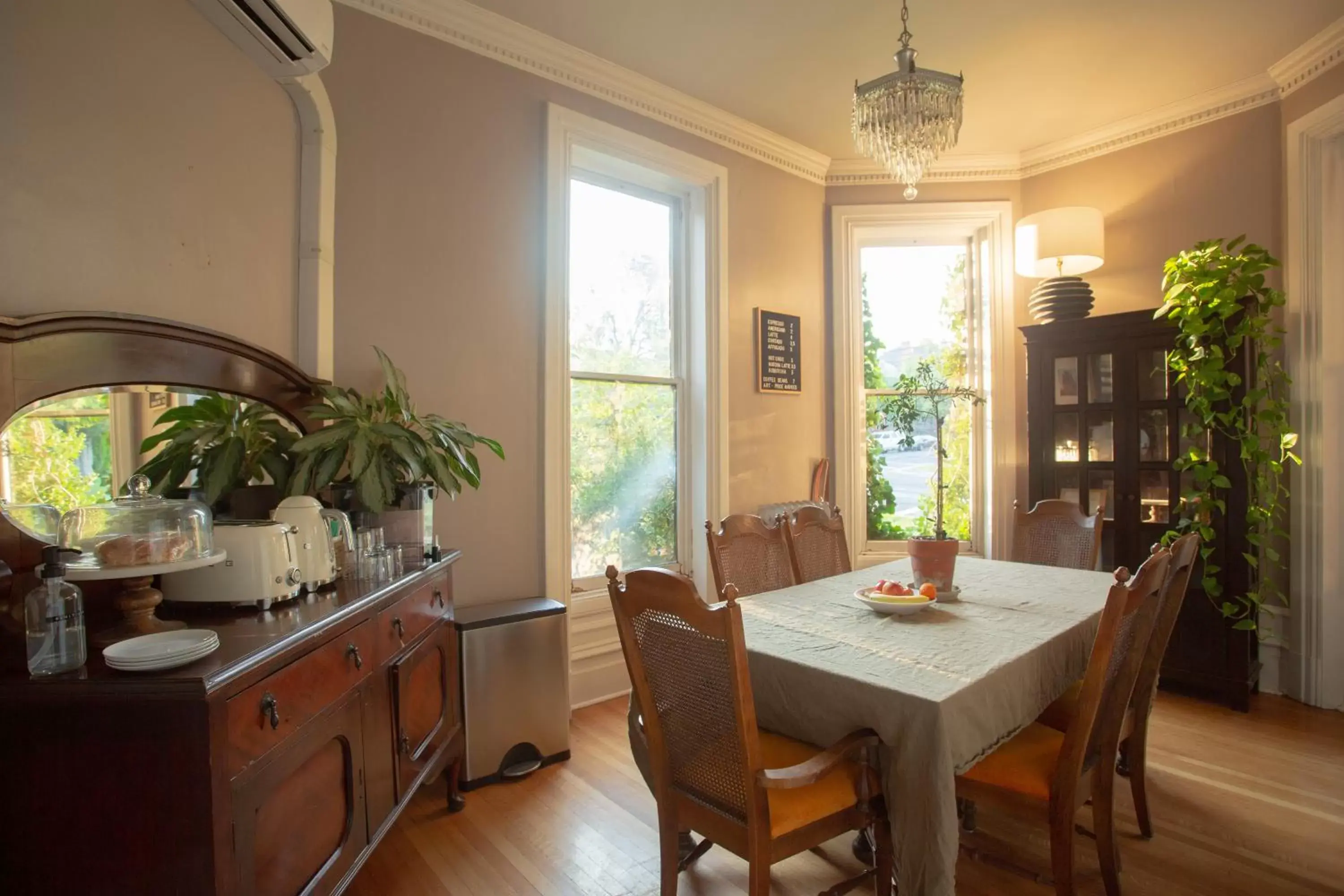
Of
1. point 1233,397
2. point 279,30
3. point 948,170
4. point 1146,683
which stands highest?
point 948,170

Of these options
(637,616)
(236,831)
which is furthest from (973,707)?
(236,831)

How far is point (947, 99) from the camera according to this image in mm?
2260

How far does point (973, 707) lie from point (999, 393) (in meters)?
3.27

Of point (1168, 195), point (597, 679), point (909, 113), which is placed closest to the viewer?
point (909, 113)

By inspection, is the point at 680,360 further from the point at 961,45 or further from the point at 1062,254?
the point at 1062,254

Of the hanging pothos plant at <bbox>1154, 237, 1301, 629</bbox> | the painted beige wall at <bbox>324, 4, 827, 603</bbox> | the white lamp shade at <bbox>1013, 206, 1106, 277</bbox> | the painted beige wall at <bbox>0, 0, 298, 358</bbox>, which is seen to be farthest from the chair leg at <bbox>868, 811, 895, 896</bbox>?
the white lamp shade at <bbox>1013, 206, 1106, 277</bbox>

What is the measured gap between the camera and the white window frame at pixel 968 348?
429 cm

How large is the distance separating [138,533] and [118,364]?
1.70 feet

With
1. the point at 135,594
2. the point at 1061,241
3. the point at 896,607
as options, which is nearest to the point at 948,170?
the point at 1061,241

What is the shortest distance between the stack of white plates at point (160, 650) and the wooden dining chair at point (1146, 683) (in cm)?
209

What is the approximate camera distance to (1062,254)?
3816mm

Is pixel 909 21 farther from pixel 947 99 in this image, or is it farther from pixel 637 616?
pixel 637 616

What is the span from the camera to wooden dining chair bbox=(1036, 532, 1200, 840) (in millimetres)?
1931

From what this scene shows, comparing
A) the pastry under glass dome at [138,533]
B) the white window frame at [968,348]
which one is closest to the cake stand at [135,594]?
the pastry under glass dome at [138,533]
